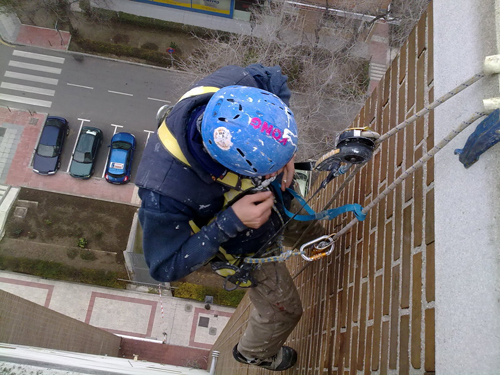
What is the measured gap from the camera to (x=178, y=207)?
2406 millimetres

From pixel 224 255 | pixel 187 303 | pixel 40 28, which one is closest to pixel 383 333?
pixel 224 255

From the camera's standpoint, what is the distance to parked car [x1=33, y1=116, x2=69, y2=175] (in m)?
12.5

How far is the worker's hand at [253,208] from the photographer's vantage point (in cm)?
237

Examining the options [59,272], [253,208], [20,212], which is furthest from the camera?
[20,212]

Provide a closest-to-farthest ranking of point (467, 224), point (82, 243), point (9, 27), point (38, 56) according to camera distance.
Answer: point (467, 224) < point (82, 243) < point (38, 56) < point (9, 27)

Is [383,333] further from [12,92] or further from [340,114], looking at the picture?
[12,92]

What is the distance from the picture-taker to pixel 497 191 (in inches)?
46.8

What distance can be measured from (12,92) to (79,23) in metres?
3.75

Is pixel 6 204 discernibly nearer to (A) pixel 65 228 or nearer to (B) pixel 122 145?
(A) pixel 65 228

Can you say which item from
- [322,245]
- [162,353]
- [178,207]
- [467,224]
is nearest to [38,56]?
[162,353]

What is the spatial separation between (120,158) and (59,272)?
4.14 meters

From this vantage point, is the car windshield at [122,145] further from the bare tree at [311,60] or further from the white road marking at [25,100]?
the bare tree at [311,60]

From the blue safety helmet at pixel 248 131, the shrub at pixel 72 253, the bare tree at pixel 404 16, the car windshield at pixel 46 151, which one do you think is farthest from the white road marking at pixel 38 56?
the blue safety helmet at pixel 248 131

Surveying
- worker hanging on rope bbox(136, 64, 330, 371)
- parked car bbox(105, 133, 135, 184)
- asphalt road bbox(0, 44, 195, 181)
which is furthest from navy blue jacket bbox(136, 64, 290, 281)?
asphalt road bbox(0, 44, 195, 181)
